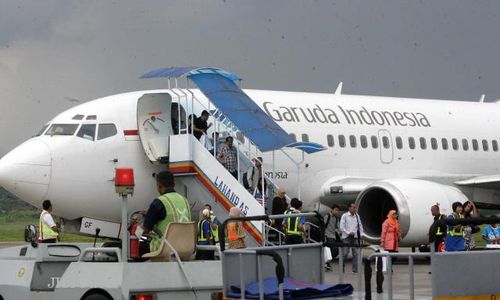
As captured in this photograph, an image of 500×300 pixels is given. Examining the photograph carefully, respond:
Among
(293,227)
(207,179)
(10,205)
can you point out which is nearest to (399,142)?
(207,179)

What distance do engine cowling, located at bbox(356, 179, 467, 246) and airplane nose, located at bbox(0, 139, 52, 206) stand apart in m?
7.97

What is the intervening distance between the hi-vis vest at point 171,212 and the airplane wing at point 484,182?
17.4m

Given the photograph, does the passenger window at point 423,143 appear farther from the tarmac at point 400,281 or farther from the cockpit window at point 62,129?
the cockpit window at point 62,129

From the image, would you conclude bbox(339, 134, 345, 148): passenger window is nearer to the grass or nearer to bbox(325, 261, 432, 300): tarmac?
bbox(325, 261, 432, 300): tarmac

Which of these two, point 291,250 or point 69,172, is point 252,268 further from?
point 69,172

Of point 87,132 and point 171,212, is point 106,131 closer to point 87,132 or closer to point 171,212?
point 87,132

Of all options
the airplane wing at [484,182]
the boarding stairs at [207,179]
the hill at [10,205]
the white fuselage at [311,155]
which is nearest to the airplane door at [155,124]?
the white fuselage at [311,155]

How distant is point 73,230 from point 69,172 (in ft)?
4.36

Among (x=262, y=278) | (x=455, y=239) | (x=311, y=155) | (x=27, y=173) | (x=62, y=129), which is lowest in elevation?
(x=262, y=278)

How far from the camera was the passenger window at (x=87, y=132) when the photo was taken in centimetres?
2233

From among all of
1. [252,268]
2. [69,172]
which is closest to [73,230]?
[69,172]

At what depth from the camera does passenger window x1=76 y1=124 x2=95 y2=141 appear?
22328 millimetres

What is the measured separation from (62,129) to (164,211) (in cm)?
1185

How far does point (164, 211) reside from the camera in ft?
37.0
